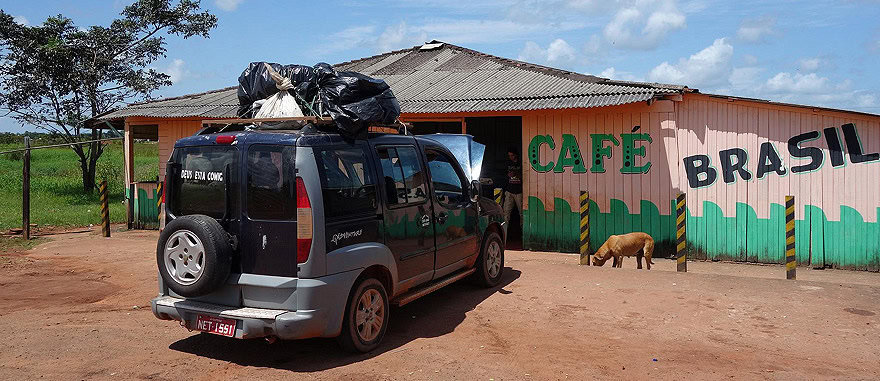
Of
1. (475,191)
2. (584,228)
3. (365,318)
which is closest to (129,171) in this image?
(584,228)

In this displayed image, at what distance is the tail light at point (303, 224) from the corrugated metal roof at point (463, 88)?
7.05m

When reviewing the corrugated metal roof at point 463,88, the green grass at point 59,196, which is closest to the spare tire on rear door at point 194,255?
the corrugated metal roof at point 463,88

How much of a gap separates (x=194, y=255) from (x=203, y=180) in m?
0.66

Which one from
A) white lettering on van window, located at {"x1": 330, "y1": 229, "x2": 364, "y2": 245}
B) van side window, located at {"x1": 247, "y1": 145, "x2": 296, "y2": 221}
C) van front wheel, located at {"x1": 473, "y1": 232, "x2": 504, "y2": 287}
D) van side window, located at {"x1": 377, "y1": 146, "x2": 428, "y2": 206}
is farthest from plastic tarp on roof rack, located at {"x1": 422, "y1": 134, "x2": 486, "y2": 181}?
van side window, located at {"x1": 247, "y1": 145, "x2": 296, "y2": 221}

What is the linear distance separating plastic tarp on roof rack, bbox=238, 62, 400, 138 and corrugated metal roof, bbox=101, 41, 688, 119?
5.83 m

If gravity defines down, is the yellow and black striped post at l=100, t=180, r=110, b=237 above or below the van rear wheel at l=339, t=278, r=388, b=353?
above

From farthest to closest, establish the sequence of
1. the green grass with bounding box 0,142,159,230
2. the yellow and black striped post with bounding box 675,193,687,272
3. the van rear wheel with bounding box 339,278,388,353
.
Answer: the green grass with bounding box 0,142,159,230
the yellow and black striped post with bounding box 675,193,687,272
the van rear wheel with bounding box 339,278,388,353

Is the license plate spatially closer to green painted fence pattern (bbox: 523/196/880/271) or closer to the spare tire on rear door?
the spare tire on rear door

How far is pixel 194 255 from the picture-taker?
5.30 meters

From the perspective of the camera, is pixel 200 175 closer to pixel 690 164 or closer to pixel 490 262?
pixel 490 262

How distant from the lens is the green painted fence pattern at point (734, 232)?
35.3 feet

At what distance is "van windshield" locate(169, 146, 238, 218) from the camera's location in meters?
5.48

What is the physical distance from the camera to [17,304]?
8.02 meters

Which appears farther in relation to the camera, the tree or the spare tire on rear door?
the tree
